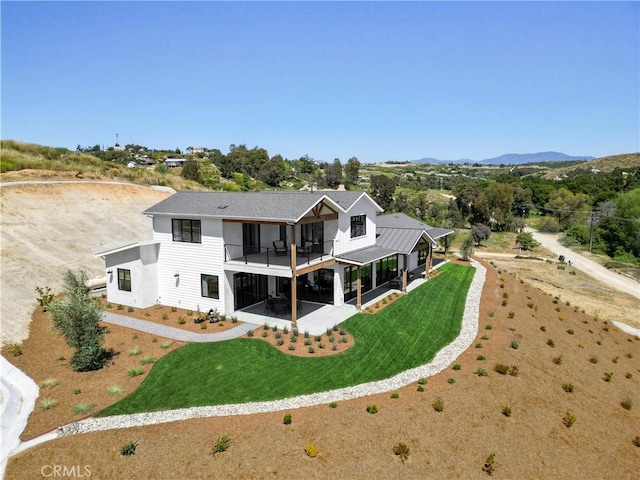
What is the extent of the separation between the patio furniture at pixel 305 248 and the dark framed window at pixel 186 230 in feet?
17.9

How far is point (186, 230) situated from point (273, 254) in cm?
487

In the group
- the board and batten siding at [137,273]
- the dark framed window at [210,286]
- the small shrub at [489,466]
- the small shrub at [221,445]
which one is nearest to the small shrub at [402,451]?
the small shrub at [489,466]

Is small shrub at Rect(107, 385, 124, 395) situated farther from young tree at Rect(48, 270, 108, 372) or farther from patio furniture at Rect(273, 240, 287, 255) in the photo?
patio furniture at Rect(273, 240, 287, 255)

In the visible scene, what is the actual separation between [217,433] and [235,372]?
366 centimetres

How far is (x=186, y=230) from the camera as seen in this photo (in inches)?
840

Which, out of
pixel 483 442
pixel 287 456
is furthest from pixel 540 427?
pixel 287 456

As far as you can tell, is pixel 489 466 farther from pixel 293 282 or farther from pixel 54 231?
pixel 54 231

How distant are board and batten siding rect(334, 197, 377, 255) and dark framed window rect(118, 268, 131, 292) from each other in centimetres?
1181

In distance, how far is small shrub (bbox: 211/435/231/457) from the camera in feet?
34.1

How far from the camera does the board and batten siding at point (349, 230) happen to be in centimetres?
2252

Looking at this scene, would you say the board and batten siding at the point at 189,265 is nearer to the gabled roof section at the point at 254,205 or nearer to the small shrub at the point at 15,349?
the gabled roof section at the point at 254,205

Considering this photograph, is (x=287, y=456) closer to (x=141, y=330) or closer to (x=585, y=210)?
Result: (x=141, y=330)

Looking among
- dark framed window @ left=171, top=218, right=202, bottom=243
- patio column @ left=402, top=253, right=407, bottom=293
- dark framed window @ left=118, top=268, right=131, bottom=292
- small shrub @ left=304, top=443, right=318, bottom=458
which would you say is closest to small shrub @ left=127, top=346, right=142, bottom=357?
dark framed window @ left=171, top=218, right=202, bottom=243

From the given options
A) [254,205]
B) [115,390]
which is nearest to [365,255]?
[254,205]
